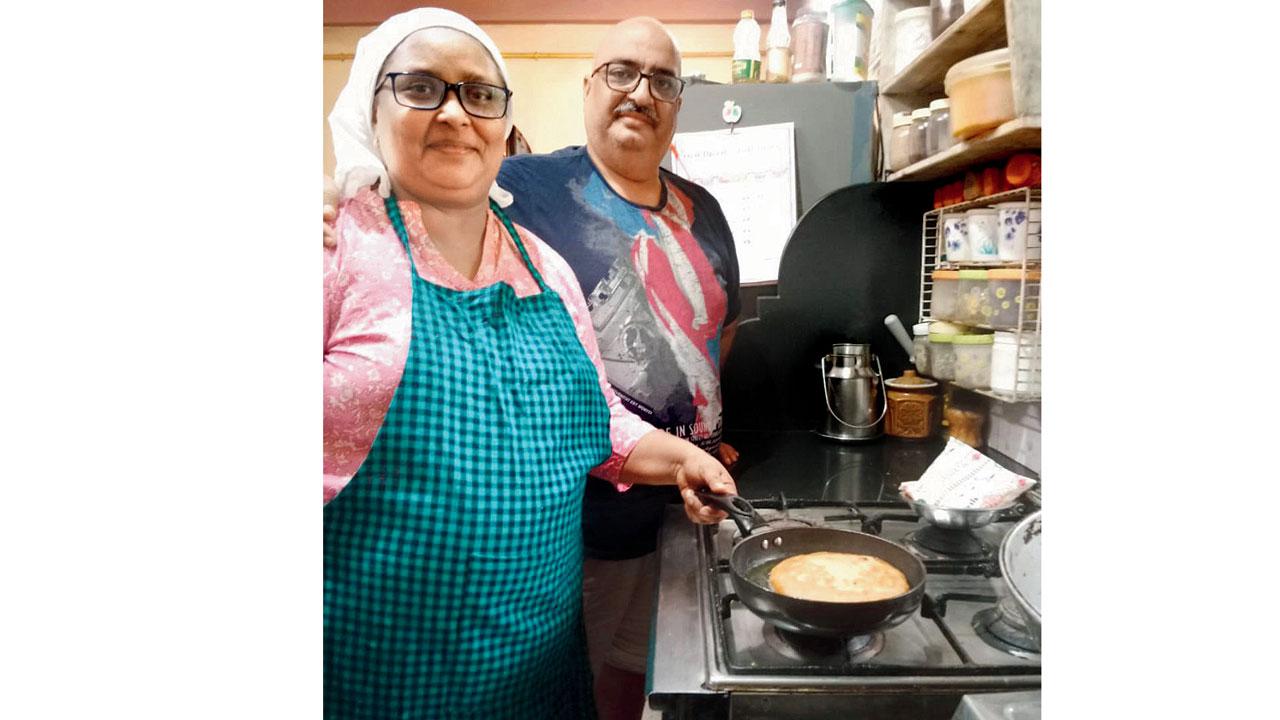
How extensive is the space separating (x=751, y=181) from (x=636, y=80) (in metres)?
0.22

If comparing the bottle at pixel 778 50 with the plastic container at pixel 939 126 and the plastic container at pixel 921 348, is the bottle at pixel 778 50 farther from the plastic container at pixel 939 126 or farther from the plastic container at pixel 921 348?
the plastic container at pixel 921 348

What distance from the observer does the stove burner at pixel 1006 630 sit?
582 millimetres

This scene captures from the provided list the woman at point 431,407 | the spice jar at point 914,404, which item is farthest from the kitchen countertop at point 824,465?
the woman at point 431,407

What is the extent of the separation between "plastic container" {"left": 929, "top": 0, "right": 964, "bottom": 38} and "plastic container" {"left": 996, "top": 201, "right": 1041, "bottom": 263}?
0.22 meters

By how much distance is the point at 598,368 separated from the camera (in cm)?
66

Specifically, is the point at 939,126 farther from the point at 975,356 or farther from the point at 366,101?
the point at 366,101

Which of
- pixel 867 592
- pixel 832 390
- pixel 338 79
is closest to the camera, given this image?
pixel 338 79

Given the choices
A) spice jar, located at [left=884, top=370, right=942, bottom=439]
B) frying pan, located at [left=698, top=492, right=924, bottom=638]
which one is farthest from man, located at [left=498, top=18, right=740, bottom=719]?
spice jar, located at [left=884, top=370, right=942, bottom=439]

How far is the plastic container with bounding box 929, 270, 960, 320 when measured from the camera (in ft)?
2.47
